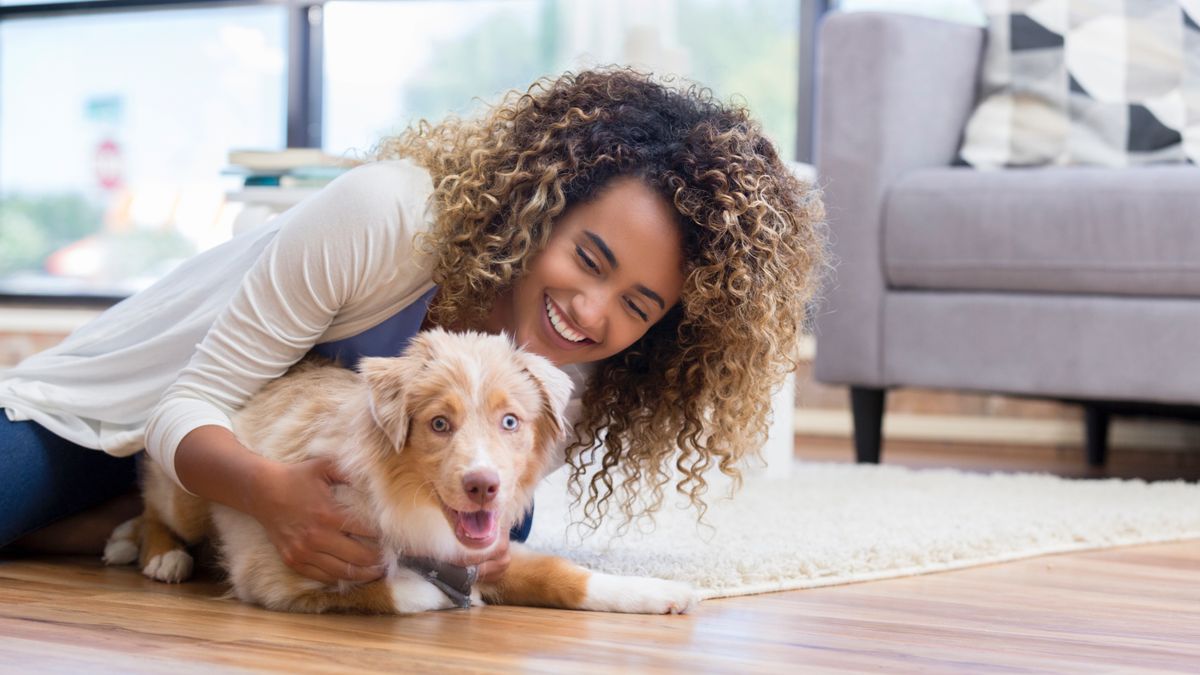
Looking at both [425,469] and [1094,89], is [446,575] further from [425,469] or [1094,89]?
[1094,89]

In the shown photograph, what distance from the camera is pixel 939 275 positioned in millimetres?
3094

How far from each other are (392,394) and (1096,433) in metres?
2.98

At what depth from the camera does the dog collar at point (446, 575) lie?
1587 mm

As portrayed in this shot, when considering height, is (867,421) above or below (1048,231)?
below

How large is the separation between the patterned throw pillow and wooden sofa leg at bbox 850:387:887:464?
686mm

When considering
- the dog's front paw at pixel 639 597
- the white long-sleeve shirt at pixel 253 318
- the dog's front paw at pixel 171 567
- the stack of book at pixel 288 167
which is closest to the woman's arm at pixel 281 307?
the white long-sleeve shirt at pixel 253 318

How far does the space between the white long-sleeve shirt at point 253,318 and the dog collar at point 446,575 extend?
1.06ft

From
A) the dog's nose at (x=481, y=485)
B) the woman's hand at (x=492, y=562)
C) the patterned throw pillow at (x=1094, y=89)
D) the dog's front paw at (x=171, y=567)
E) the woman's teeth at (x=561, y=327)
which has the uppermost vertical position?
the patterned throw pillow at (x=1094, y=89)

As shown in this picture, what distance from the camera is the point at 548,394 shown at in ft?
4.99

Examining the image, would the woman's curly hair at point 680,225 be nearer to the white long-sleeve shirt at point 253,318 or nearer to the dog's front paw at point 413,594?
the white long-sleeve shirt at point 253,318

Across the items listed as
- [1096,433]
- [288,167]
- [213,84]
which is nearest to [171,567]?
[288,167]

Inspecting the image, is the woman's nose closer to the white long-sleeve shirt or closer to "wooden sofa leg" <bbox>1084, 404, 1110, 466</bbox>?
the white long-sleeve shirt

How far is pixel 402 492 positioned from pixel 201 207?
408 cm

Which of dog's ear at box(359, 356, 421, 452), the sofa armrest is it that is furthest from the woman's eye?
the sofa armrest
